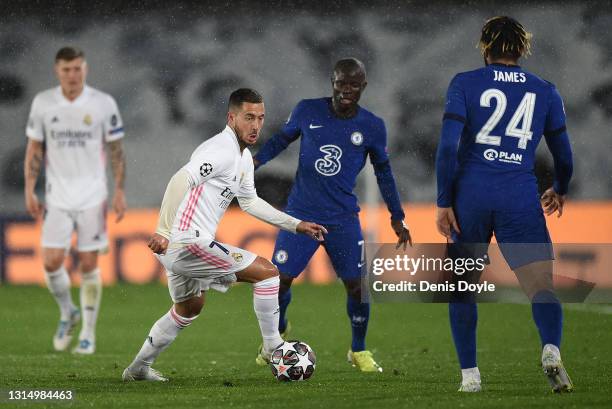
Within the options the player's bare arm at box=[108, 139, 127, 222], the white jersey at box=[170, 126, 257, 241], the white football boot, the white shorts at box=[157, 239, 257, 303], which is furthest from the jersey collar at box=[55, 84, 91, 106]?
the white football boot

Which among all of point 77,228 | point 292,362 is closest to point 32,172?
point 77,228

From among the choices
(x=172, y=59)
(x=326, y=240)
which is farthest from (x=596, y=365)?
(x=172, y=59)

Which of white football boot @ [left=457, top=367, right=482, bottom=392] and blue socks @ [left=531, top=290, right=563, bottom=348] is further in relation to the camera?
white football boot @ [left=457, top=367, right=482, bottom=392]

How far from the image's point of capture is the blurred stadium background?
18.3m

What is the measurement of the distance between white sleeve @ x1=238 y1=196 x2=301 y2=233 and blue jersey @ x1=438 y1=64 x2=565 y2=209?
111cm

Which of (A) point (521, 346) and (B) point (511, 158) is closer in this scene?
(B) point (511, 158)

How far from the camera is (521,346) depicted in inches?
381

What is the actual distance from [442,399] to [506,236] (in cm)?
85

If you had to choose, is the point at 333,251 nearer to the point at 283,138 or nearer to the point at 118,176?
the point at 283,138

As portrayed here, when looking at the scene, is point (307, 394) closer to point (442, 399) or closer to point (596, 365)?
point (442, 399)

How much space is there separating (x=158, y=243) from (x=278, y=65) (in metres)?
13.7

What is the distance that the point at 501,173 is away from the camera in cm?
579

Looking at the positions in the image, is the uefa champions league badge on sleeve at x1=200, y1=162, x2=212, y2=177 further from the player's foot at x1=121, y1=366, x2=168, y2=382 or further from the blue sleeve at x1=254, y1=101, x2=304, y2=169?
the blue sleeve at x1=254, y1=101, x2=304, y2=169

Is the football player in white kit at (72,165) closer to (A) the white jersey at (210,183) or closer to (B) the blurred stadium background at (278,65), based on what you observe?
(A) the white jersey at (210,183)
